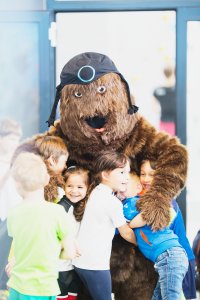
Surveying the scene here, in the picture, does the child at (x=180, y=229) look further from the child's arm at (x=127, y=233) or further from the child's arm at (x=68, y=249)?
the child's arm at (x=68, y=249)

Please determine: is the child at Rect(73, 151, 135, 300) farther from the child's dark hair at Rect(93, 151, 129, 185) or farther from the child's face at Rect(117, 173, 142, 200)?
the child's face at Rect(117, 173, 142, 200)

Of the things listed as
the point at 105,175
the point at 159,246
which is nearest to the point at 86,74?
the point at 105,175

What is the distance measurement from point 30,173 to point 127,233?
60cm

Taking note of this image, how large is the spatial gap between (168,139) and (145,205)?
0.36 m

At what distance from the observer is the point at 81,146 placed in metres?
2.81

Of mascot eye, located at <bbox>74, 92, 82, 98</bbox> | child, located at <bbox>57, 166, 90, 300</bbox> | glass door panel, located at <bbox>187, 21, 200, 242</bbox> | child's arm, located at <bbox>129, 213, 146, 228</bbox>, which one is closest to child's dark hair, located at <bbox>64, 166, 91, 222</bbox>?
child, located at <bbox>57, 166, 90, 300</bbox>

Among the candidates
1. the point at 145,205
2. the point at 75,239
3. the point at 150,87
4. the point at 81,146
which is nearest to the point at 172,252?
the point at 145,205

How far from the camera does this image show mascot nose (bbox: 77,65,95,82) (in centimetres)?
269

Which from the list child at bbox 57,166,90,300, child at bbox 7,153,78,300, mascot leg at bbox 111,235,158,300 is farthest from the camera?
mascot leg at bbox 111,235,158,300

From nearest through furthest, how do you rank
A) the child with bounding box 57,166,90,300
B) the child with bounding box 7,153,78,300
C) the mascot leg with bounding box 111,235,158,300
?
the child with bounding box 7,153,78,300 → the child with bounding box 57,166,90,300 → the mascot leg with bounding box 111,235,158,300

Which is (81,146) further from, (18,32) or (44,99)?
(18,32)

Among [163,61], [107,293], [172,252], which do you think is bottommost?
[107,293]

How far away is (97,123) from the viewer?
2.75m

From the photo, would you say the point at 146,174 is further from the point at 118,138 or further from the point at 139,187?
the point at 118,138
